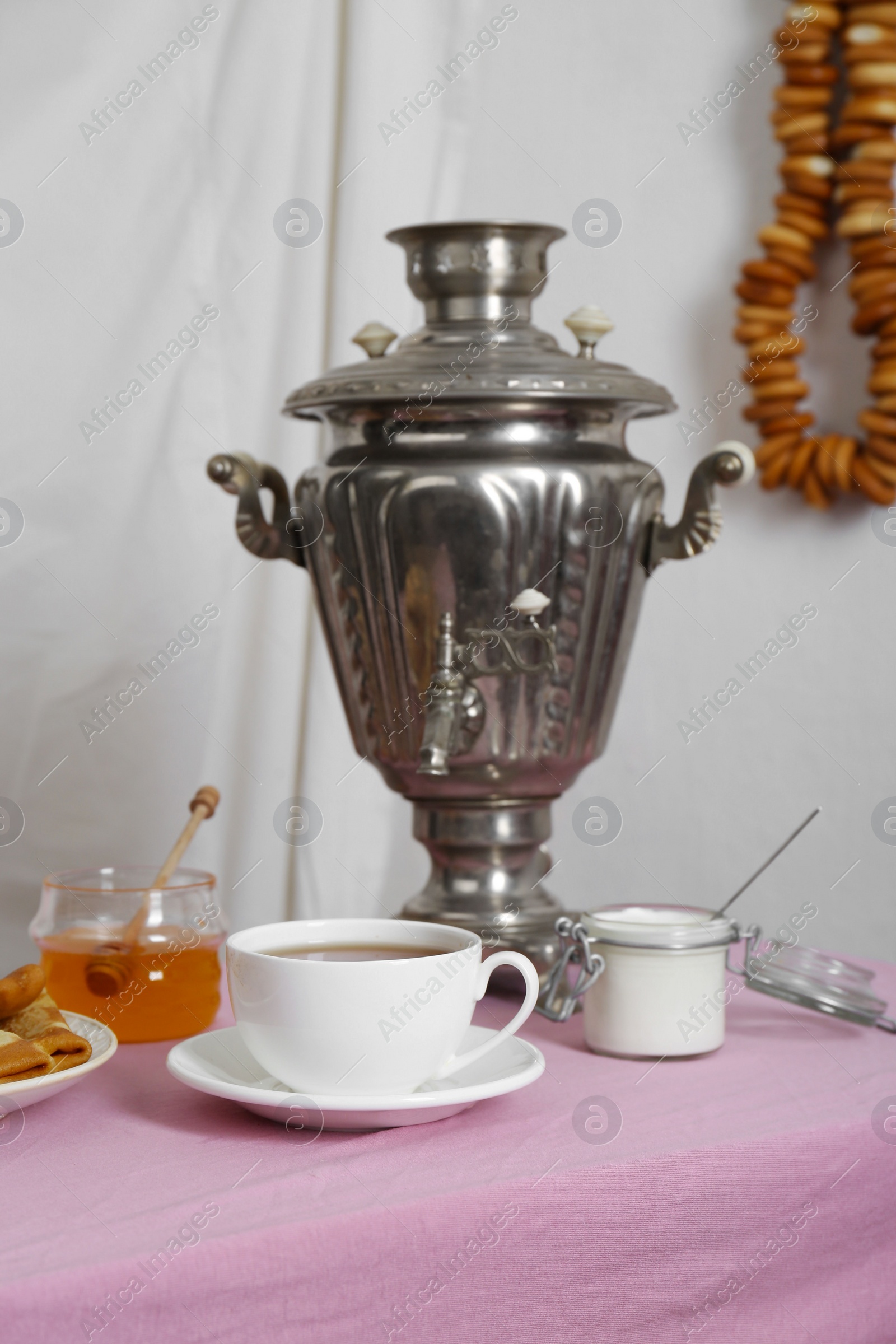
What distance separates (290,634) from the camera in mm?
1736

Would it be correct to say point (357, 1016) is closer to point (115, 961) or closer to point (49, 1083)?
point (49, 1083)

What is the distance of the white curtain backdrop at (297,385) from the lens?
1.62 m

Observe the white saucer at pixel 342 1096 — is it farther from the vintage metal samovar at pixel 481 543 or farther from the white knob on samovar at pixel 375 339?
the white knob on samovar at pixel 375 339

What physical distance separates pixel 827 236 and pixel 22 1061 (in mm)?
1374

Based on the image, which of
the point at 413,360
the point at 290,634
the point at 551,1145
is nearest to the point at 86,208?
the point at 290,634

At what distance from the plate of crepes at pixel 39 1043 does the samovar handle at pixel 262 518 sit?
1.30 feet

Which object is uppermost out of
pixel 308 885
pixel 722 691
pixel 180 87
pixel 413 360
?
pixel 180 87

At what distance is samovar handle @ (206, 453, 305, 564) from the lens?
3.27ft

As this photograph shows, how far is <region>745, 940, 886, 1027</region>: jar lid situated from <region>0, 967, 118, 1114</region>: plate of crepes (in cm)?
43

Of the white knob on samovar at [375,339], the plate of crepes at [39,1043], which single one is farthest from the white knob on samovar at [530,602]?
the plate of crepes at [39,1043]

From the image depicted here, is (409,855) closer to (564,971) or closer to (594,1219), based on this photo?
(564,971)

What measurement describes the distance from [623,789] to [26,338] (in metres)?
1.02

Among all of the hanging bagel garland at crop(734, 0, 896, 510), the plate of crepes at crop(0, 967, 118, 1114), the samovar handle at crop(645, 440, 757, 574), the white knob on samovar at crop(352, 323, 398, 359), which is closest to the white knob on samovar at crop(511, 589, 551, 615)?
the samovar handle at crop(645, 440, 757, 574)

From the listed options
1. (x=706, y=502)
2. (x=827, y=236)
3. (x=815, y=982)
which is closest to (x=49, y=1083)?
(x=815, y=982)
